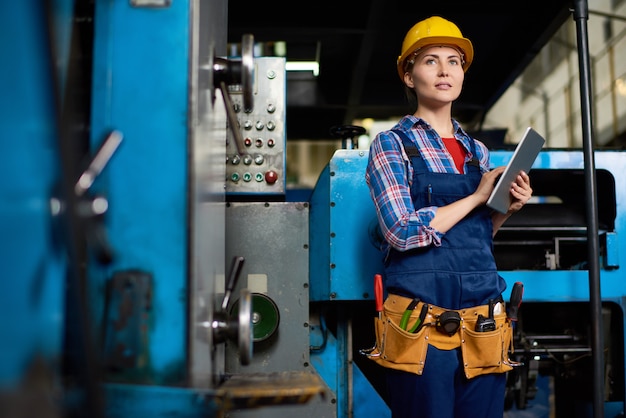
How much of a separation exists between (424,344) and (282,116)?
3.48ft

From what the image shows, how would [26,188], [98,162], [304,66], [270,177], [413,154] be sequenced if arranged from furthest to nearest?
1. [304,66]
2. [270,177]
3. [413,154]
4. [98,162]
5. [26,188]

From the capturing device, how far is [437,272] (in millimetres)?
1433

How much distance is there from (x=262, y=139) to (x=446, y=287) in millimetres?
979

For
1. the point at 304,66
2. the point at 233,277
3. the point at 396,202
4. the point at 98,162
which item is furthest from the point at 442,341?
the point at 304,66

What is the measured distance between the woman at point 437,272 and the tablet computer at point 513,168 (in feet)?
0.08

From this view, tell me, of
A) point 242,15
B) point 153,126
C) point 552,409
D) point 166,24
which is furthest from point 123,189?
point 242,15

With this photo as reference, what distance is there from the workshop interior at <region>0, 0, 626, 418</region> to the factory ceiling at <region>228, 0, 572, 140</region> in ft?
5.65

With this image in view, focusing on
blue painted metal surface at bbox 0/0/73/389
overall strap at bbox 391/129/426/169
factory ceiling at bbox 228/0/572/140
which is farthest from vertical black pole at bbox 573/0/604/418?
factory ceiling at bbox 228/0/572/140

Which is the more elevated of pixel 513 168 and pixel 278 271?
pixel 513 168

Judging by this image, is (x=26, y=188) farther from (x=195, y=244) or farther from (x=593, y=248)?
(x=593, y=248)

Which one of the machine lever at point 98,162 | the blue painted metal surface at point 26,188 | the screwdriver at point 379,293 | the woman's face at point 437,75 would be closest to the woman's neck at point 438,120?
the woman's face at point 437,75

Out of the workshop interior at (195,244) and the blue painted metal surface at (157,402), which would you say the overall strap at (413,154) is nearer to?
the workshop interior at (195,244)

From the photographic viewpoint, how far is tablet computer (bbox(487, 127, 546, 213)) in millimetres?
1399

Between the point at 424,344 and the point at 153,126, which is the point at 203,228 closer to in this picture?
the point at 153,126
